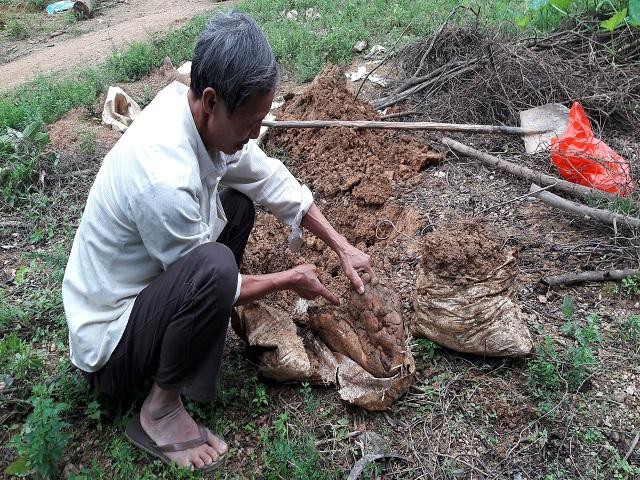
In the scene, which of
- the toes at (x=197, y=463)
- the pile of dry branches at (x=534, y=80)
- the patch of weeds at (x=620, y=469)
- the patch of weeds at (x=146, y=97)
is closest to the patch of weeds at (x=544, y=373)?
the patch of weeds at (x=620, y=469)

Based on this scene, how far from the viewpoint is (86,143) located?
171 inches

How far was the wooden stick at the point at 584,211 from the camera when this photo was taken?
112 inches

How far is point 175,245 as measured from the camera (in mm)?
1904

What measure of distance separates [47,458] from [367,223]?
2.01 metres

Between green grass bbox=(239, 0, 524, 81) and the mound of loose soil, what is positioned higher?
the mound of loose soil

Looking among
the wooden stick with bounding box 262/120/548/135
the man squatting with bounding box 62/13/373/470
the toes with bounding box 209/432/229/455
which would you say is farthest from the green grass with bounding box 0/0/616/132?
the toes with bounding box 209/432/229/455

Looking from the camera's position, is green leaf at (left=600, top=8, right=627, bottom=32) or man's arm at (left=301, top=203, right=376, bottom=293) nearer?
man's arm at (left=301, top=203, right=376, bottom=293)

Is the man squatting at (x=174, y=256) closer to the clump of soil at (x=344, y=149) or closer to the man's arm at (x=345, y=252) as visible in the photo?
the man's arm at (x=345, y=252)

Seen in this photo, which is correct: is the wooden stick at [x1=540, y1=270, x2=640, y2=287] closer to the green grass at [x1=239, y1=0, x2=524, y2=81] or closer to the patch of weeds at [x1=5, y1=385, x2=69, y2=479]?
the patch of weeds at [x1=5, y1=385, x2=69, y2=479]

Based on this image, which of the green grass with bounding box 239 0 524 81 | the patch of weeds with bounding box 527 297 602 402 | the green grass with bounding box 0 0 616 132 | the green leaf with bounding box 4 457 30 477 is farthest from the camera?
the green grass with bounding box 239 0 524 81

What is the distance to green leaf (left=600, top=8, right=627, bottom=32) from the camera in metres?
4.16

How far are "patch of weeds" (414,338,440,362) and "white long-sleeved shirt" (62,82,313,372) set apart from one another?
92 cm

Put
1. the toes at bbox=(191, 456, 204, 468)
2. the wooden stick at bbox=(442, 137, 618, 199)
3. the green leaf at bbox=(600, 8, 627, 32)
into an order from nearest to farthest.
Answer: the toes at bbox=(191, 456, 204, 468) < the wooden stick at bbox=(442, 137, 618, 199) < the green leaf at bbox=(600, 8, 627, 32)

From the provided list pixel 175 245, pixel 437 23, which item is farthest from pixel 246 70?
pixel 437 23
